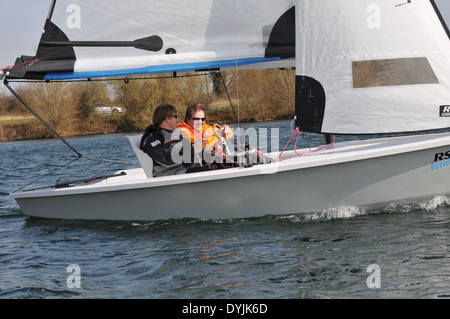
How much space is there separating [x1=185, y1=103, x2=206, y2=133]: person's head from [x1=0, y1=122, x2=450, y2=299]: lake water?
2.96 ft

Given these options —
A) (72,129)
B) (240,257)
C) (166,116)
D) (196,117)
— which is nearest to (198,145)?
(196,117)

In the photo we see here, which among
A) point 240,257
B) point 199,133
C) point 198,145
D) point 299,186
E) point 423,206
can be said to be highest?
point 199,133

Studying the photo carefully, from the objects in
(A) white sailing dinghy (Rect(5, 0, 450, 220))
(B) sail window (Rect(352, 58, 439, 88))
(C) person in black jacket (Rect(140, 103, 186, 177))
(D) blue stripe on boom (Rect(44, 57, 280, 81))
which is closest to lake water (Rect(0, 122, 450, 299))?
(A) white sailing dinghy (Rect(5, 0, 450, 220))

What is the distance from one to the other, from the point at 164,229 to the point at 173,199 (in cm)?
29

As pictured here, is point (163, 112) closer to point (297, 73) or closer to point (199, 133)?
point (199, 133)

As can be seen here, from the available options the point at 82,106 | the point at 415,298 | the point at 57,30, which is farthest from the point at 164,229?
the point at 82,106

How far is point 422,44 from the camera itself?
5.33 meters

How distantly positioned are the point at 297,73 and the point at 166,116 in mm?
1306

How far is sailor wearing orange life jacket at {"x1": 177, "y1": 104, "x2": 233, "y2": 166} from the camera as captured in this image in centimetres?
550

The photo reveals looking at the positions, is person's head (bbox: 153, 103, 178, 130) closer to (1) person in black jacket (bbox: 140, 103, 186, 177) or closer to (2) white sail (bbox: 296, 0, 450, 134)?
(1) person in black jacket (bbox: 140, 103, 186, 177)

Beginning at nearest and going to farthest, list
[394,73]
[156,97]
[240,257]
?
[240,257] → [394,73] → [156,97]

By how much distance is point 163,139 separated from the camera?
5582 millimetres

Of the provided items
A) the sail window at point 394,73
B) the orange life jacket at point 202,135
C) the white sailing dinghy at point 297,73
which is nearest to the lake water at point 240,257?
the white sailing dinghy at point 297,73

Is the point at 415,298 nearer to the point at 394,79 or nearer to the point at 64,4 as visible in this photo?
the point at 394,79
